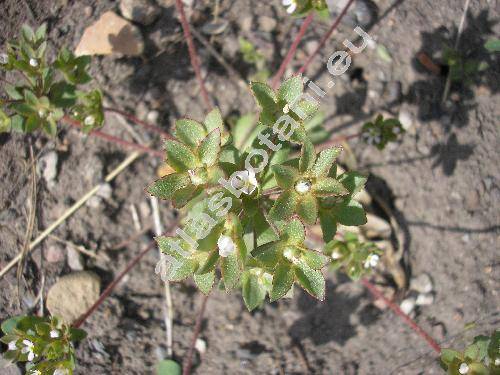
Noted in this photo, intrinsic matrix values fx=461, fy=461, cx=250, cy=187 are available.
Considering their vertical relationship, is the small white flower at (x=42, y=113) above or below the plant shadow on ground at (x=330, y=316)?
above

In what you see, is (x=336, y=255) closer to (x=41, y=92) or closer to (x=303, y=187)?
(x=303, y=187)

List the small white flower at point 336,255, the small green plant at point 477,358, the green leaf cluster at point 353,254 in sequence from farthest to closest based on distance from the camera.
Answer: the small white flower at point 336,255, the green leaf cluster at point 353,254, the small green plant at point 477,358

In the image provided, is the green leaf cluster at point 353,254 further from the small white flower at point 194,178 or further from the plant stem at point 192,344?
the small white flower at point 194,178

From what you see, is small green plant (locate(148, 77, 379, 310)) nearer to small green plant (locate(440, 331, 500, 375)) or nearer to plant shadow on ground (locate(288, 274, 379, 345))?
small green plant (locate(440, 331, 500, 375))

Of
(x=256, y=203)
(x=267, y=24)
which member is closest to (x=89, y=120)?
(x=256, y=203)

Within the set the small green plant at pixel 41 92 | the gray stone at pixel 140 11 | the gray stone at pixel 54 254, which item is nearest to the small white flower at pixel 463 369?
the small green plant at pixel 41 92

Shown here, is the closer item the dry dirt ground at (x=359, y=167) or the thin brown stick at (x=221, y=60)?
the dry dirt ground at (x=359, y=167)
